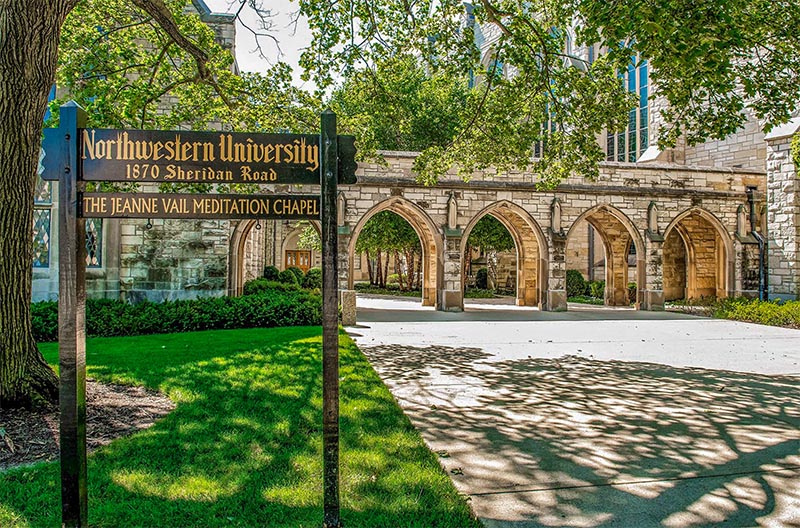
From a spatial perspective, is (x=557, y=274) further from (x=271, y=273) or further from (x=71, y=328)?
(x=71, y=328)

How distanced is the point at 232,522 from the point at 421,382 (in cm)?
366

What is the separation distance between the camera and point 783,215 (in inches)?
645

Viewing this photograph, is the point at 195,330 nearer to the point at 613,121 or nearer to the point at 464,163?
the point at 464,163

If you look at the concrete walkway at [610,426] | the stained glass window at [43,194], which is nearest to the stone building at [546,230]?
the stained glass window at [43,194]

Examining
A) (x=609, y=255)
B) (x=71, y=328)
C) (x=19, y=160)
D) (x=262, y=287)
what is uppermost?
(x=19, y=160)

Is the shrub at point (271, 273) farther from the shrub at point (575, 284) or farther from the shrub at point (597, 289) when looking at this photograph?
the shrub at point (597, 289)

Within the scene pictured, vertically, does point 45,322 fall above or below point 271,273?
below

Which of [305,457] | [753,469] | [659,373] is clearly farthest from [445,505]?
[659,373]

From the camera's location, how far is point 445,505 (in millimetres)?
2807

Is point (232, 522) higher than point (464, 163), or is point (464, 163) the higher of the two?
point (464, 163)

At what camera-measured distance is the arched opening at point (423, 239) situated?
1555cm

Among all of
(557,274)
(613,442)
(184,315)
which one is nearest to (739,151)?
(557,274)

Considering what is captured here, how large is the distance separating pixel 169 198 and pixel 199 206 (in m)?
0.15

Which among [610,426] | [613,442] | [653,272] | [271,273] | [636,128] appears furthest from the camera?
[636,128]
